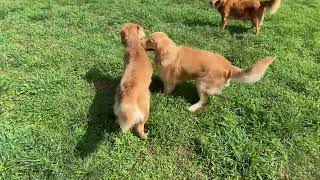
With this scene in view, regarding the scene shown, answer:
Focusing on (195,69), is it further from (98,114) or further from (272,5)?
(272,5)

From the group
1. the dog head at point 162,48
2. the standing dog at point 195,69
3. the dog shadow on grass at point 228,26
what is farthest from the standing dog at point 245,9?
the dog head at point 162,48

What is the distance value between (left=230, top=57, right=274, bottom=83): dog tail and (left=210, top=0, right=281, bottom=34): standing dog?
2.30 metres

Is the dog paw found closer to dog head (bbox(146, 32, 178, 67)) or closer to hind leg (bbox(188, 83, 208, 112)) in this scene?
hind leg (bbox(188, 83, 208, 112))

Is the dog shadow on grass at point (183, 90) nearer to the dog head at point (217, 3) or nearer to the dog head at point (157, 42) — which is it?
the dog head at point (157, 42)

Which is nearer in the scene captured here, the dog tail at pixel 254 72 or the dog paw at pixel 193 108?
the dog tail at pixel 254 72

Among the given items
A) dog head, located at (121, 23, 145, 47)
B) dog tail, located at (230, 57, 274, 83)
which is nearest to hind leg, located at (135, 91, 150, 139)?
dog head, located at (121, 23, 145, 47)

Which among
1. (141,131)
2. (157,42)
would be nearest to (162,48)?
(157,42)

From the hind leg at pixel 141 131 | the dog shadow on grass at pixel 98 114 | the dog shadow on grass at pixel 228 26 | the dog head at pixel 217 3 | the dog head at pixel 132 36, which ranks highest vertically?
the dog head at pixel 132 36

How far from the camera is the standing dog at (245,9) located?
686 cm

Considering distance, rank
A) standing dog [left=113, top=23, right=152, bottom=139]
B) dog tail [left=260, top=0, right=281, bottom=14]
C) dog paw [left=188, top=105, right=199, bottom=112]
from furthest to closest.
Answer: dog tail [left=260, top=0, right=281, bottom=14], dog paw [left=188, top=105, right=199, bottom=112], standing dog [left=113, top=23, right=152, bottom=139]

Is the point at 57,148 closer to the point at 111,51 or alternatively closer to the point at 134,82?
the point at 134,82

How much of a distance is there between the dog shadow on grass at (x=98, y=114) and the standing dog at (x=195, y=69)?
0.80m

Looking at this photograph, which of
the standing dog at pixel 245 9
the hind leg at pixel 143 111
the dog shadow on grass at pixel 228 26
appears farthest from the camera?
the dog shadow on grass at pixel 228 26

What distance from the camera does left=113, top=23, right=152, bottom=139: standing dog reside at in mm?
4105
